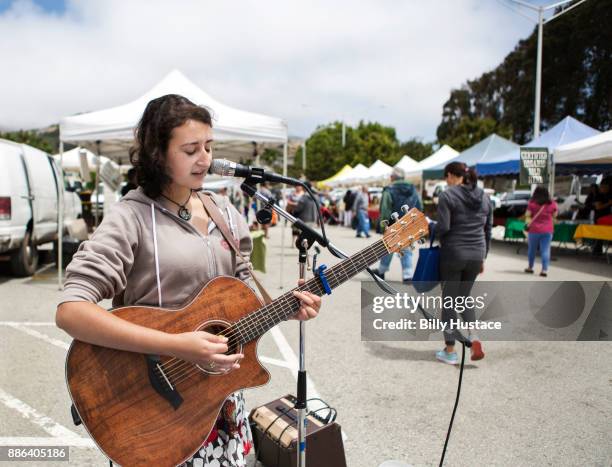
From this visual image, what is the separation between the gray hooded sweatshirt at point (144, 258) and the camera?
1.36 m

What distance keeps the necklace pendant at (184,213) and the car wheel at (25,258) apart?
295 inches

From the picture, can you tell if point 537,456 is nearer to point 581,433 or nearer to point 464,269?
point 581,433

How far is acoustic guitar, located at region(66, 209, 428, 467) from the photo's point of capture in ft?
4.78

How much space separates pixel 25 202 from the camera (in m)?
7.58

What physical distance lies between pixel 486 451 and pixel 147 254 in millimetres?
2548

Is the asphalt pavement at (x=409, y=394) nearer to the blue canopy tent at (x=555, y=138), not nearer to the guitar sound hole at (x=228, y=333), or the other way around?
the guitar sound hole at (x=228, y=333)

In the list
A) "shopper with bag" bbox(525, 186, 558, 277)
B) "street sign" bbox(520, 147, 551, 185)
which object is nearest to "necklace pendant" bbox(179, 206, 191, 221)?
"shopper with bag" bbox(525, 186, 558, 277)

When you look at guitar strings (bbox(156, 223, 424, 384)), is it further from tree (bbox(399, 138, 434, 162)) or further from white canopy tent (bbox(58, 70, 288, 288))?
tree (bbox(399, 138, 434, 162))

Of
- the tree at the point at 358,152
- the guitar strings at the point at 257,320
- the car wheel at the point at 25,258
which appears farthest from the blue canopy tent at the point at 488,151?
the tree at the point at 358,152

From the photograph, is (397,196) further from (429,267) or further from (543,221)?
(543,221)

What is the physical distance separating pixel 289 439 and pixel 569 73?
32372 millimetres

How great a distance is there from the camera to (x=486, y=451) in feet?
9.45

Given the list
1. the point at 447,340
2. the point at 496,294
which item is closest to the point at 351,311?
the point at 447,340

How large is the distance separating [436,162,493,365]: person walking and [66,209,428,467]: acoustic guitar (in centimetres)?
305
